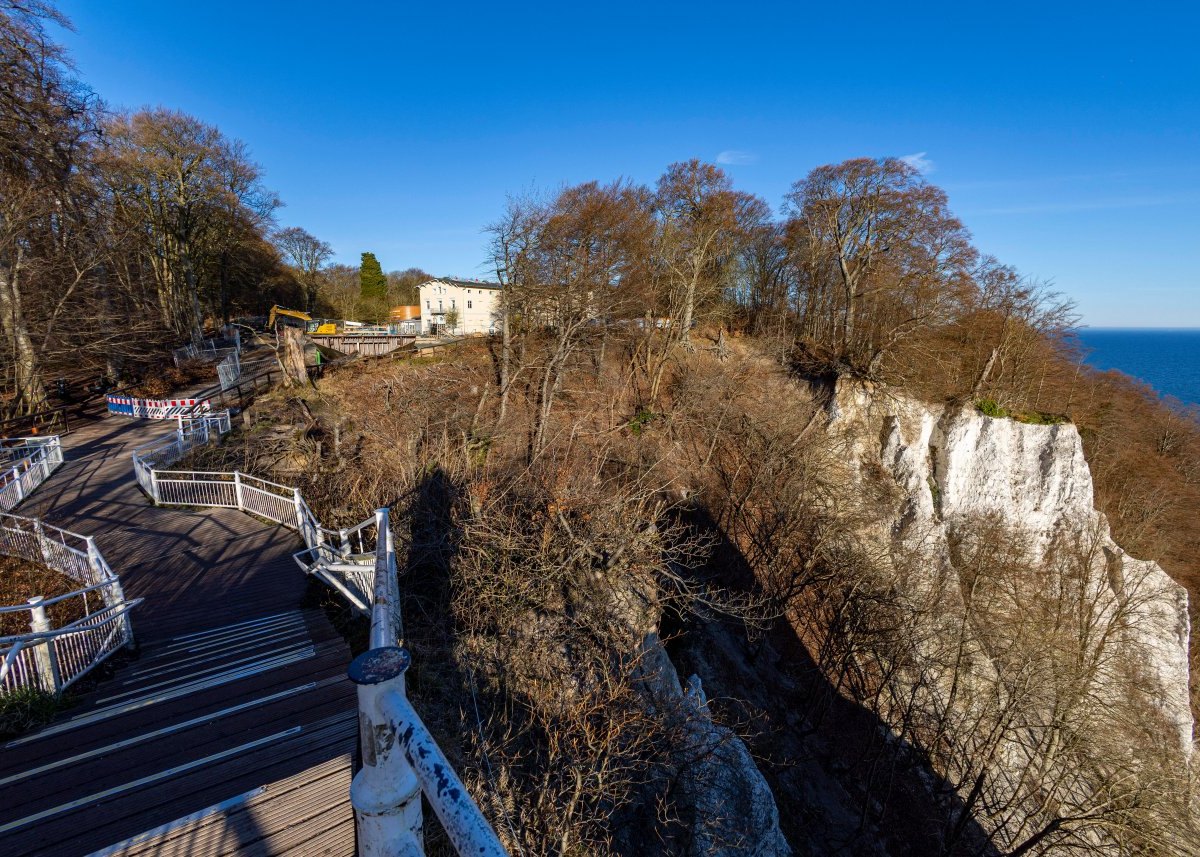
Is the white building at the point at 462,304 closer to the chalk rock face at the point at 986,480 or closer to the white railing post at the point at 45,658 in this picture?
the chalk rock face at the point at 986,480

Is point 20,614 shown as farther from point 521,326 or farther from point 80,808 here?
point 521,326

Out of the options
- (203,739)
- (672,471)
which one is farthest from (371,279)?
(203,739)

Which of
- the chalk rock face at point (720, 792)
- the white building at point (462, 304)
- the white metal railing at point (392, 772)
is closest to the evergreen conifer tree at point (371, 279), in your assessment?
the white building at point (462, 304)

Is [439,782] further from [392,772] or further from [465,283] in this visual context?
[465,283]

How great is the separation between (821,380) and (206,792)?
2273cm

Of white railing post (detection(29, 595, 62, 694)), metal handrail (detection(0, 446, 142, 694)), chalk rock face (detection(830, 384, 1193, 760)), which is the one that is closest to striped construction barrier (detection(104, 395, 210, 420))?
metal handrail (detection(0, 446, 142, 694))

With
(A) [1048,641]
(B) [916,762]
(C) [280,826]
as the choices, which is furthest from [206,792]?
(A) [1048,641]

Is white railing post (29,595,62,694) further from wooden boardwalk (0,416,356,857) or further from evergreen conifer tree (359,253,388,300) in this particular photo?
evergreen conifer tree (359,253,388,300)

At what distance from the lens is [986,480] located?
18391 mm

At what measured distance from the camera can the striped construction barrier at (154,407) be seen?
17266 millimetres

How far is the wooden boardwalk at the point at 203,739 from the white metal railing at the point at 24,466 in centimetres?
446

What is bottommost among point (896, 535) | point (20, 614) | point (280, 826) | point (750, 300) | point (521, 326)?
point (896, 535)

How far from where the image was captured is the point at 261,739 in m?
3.92

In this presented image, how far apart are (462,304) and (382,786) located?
3320cm
